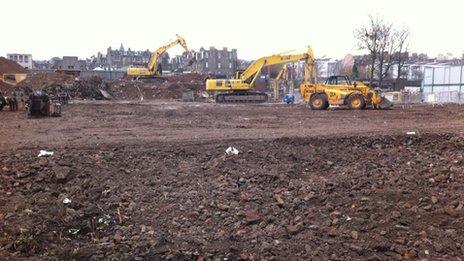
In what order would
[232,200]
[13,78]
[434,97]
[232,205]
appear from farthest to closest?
[434,97] < [13,78] < [232,200] < [232,205]

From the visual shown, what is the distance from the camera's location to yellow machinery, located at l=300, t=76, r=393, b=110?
25281 millimetres

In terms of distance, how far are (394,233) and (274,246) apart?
1.61 metres

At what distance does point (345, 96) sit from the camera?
25.5 m

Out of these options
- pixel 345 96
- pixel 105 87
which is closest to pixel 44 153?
pixel 345 96

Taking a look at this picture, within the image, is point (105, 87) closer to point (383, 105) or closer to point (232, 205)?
point (383, 105)

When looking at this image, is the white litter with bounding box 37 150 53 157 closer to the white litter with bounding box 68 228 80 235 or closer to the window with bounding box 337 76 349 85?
the white litter with bounding box 68 228 80 235

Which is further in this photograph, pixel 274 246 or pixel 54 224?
pixel 54 224

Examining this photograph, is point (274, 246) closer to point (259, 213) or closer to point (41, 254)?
point (259, 213)

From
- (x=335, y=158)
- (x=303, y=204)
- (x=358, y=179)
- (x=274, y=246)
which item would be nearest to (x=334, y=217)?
(x=303, y=204)

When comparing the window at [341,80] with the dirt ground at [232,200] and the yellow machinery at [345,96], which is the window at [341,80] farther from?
the dirt ground at [232,200]

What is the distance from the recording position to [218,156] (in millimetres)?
10453

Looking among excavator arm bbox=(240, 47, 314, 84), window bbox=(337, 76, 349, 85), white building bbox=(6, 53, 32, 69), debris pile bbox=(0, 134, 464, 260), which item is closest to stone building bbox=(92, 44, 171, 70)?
white building bbox=(6, 53, 32, 69)

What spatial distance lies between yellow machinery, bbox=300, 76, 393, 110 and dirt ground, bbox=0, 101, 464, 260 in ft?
43.2

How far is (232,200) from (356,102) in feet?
62.2
